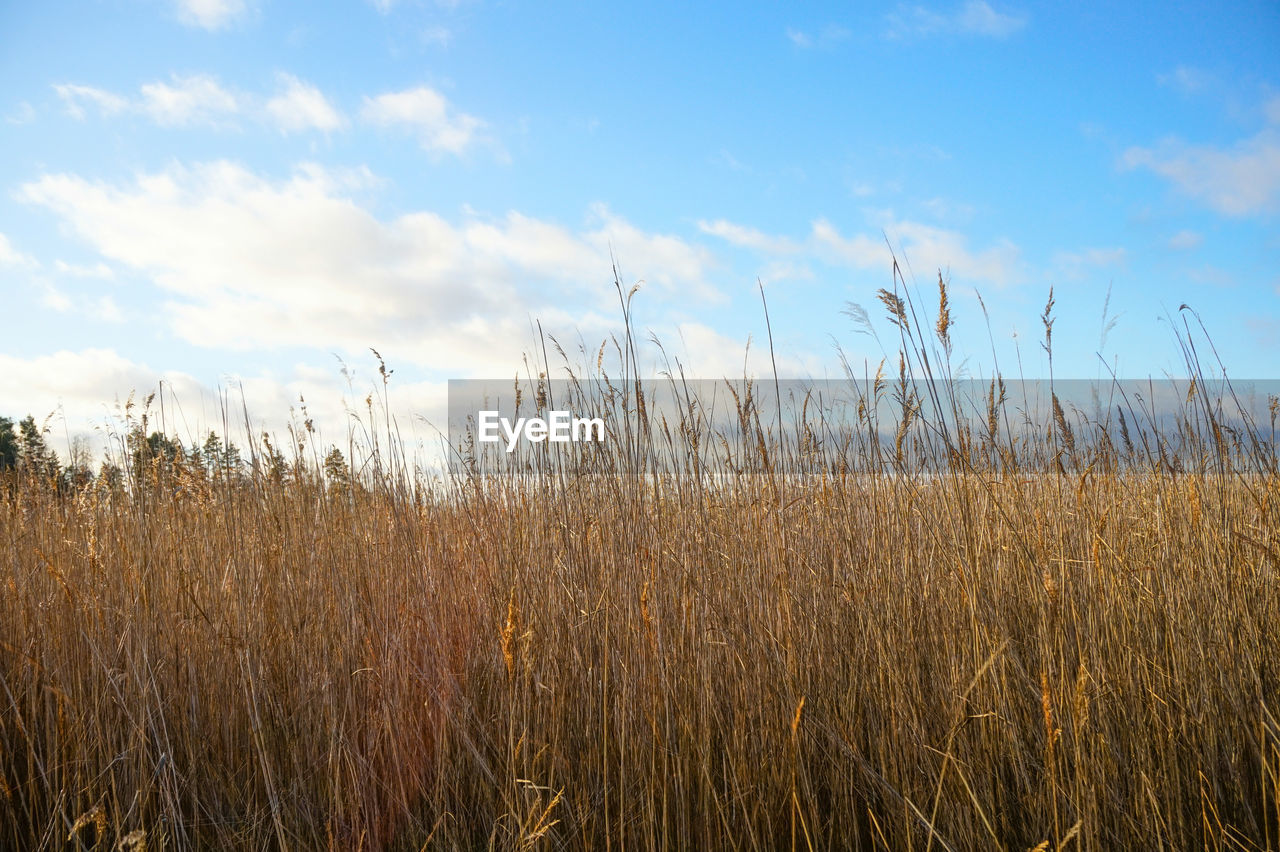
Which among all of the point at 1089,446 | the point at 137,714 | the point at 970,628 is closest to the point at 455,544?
the point at 137,714

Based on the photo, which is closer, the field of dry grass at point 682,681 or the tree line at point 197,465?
the field of dry grass at point 682,681

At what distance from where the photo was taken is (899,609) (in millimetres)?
2314

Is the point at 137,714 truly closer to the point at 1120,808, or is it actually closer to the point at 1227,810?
the point at 1120,808

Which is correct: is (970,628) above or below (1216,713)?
above

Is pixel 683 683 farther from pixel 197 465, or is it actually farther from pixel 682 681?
pixel 197 465

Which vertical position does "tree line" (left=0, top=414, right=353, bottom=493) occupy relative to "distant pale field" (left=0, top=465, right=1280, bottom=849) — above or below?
above

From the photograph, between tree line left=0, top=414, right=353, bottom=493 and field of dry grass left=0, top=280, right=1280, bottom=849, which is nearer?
field of dry grass left=0, top=280, right=1280, bottom=849

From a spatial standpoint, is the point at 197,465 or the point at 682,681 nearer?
the point at 682,681

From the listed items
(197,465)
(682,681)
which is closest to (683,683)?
(682,681)

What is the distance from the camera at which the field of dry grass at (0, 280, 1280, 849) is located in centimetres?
178

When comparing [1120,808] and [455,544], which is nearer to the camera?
[1120,808]

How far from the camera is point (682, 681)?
1.96m

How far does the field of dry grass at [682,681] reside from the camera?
5.84ft

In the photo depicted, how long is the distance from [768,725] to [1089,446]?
305 centimetres
